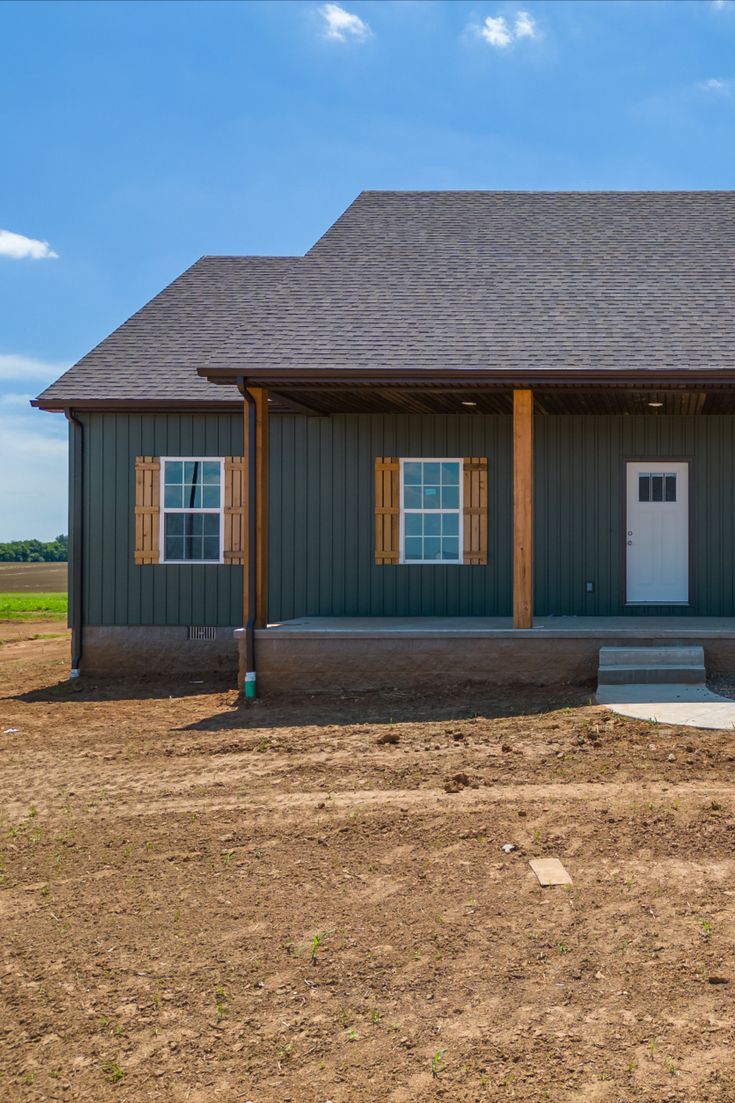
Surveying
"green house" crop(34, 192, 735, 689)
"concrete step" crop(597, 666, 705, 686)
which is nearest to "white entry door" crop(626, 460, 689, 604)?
"green house" crop(34, 192, 735, 689)

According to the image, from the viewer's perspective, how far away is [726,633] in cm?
928

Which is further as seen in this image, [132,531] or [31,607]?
[31,607]

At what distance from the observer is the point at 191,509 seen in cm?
1163

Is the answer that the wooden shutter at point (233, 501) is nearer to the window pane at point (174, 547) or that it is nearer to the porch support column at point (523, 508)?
the window pane at point (174, 547)

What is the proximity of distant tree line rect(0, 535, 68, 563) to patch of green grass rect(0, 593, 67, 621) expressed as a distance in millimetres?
42670

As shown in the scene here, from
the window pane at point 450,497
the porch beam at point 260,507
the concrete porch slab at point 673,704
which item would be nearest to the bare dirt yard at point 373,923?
the concrete porch slab at point 673,704

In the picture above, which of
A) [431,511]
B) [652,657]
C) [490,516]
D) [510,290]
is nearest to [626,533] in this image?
[490,516]

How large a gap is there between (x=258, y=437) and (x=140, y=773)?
13.8ft

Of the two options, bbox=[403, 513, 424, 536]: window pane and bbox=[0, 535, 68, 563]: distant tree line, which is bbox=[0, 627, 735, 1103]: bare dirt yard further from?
bbox=[0, 535, 68, 563]: distant tree line

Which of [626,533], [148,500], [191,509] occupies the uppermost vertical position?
[148,500]

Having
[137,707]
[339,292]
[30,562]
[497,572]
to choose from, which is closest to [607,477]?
[497,572]

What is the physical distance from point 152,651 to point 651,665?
6319 millimetres

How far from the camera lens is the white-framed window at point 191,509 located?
11625 millimetres

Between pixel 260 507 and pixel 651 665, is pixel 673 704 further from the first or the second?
pixel 260 507
